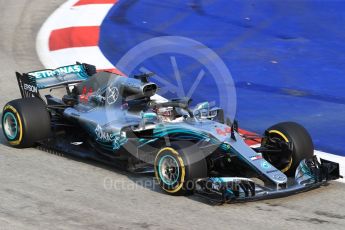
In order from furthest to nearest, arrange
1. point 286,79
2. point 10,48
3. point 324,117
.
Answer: point 10,48
point 286,79
point 324,117

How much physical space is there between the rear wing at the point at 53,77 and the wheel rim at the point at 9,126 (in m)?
0.67

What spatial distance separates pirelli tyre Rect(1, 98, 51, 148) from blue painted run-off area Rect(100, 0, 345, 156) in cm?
313

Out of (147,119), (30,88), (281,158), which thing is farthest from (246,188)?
(30,88)

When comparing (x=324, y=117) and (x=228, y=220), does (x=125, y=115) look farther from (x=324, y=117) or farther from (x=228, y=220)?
(x=324, y=117)

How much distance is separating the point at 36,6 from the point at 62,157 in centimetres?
1010

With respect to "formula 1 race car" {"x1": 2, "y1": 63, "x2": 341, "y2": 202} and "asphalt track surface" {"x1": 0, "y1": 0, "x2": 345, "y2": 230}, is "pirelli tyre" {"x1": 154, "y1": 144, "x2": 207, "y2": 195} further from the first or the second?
"asphalt track surface" {"x1": 0, "y1": 0, "x2": 345, "y2": 230}

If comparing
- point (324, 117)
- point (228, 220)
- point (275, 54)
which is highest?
point (275, 54)

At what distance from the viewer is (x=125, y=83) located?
934 centimetres

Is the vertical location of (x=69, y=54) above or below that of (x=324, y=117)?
above

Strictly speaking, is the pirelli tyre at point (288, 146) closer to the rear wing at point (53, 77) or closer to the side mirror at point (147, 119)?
the side mirror at point (147, 119)

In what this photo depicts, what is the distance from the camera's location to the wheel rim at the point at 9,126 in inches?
385

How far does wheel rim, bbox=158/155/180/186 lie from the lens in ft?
26.3

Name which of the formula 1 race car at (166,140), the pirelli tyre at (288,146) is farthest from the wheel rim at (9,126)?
the pirelli tyre at (288,146)

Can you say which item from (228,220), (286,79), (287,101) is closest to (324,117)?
(287,101)
